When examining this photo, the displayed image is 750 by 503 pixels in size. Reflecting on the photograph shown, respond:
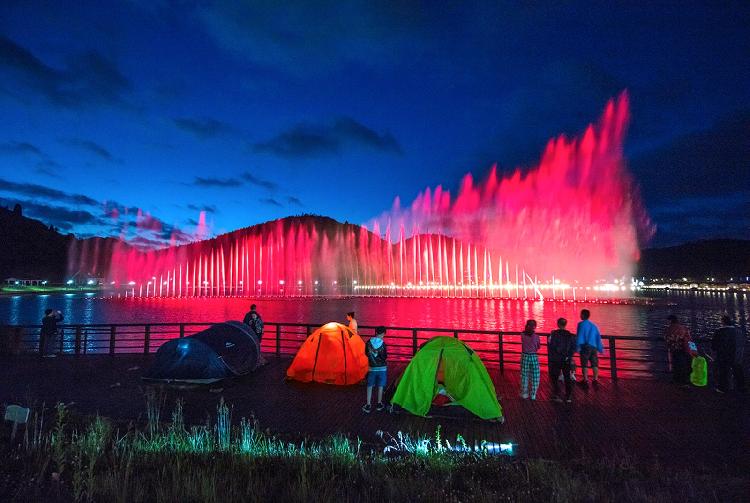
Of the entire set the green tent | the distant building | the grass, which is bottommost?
the grass

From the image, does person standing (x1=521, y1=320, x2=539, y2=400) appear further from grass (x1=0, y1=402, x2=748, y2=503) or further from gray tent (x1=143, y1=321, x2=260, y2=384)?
gray tent (x1=143, y1=321, x2=260, y2=384)

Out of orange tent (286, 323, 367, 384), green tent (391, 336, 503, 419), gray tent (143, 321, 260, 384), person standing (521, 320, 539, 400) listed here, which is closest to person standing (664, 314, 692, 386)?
person standing (521, 320, 539, 400)

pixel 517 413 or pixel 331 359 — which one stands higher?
pixel 331 359

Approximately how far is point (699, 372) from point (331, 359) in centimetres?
930

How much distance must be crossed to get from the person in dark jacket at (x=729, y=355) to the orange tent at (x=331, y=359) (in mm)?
8541

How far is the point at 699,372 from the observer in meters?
10.5

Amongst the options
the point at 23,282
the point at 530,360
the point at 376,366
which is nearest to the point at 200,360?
the point at 376,366

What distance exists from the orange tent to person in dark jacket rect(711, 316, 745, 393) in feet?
28.0

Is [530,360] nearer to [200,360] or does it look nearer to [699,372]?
[699,372]

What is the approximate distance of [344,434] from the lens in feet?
24.8

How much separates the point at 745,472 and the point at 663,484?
1833mm

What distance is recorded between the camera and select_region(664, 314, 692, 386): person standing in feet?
35.0

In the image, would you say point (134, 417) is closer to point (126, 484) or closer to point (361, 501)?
point (126, 484)

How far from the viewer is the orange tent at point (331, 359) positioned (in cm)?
1124
